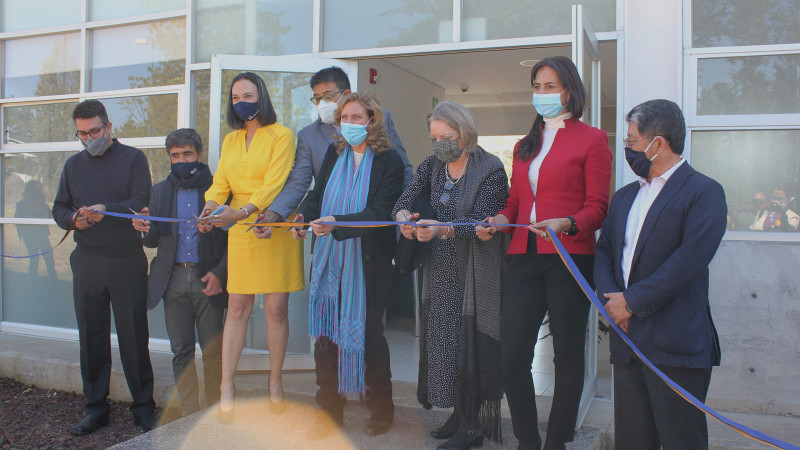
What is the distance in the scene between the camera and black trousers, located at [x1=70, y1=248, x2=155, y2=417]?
4223 mm

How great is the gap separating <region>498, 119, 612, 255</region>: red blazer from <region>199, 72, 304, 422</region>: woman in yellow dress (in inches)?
56.1

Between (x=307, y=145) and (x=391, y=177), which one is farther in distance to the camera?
(x=307, y=145)

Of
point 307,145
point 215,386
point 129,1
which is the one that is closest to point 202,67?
point 129,1

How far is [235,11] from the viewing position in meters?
5.80

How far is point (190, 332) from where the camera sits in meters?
4.29

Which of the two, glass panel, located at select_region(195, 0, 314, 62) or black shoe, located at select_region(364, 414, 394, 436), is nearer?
black shoe, located at select_region(364, 414, 394, 436)

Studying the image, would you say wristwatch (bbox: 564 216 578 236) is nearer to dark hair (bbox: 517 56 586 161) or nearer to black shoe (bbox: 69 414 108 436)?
dark hair (bbox: 517 56 586 161)

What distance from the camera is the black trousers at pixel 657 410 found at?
8.21 feet

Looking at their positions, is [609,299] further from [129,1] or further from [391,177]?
[129,1]

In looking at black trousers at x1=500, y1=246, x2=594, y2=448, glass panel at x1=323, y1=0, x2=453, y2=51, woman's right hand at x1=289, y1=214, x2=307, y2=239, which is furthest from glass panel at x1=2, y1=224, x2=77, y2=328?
black trousers at x1=500, y1=246, x2=594, y2=448

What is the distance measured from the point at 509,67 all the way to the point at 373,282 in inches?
225

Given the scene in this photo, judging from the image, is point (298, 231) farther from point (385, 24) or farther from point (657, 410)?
point (385, 24)

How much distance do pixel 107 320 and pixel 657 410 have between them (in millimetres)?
3371

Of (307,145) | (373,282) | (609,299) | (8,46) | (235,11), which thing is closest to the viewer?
(609,299)
